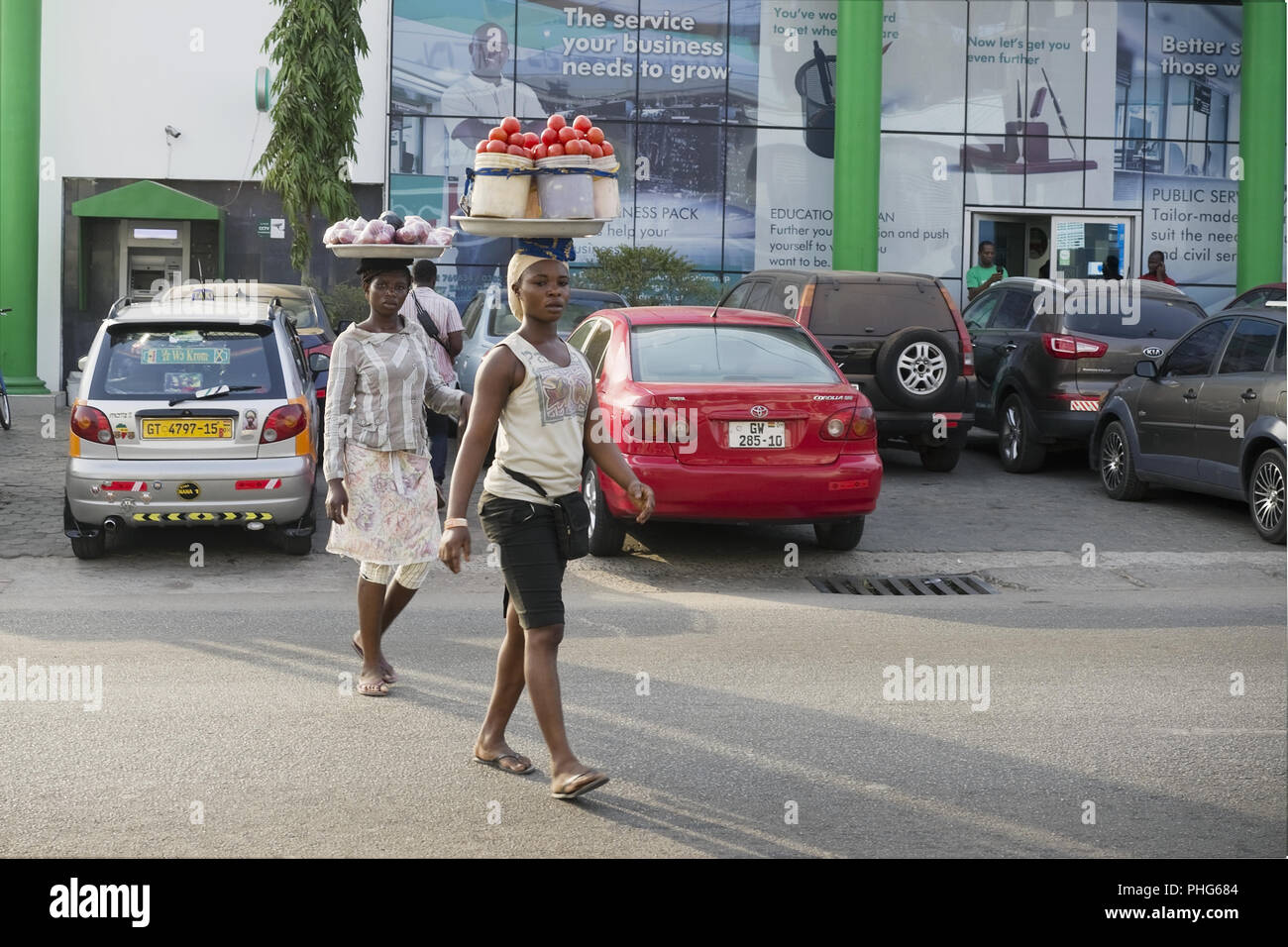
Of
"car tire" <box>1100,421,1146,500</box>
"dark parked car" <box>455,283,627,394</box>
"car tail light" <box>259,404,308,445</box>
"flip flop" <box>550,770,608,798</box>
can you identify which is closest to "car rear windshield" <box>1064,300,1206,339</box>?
"car tire" <box>1100,421,1146,500</box>

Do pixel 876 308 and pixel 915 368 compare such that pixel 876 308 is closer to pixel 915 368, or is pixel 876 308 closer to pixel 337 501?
pixel 915 368

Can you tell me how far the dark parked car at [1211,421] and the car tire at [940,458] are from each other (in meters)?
1.58

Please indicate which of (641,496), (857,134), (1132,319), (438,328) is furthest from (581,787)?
(857,134)

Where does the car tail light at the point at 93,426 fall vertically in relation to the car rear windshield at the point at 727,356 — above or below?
below

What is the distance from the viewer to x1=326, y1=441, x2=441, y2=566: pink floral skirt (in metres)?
6.75

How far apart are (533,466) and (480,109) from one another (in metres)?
20.3

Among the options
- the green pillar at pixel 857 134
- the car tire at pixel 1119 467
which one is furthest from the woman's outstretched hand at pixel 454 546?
the green pillar at pixel 857 134

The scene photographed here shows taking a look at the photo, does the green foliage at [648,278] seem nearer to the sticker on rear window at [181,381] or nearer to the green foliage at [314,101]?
the green foliage at [314,101]

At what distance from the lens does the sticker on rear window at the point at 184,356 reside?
10.1m

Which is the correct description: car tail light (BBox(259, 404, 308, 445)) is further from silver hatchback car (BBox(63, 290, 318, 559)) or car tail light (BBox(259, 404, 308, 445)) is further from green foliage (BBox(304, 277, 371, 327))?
green foliage (BBox(304, 277, 371, 327))

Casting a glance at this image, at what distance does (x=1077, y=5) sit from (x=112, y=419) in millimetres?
20244
